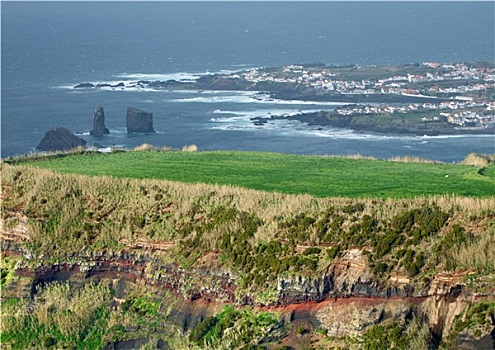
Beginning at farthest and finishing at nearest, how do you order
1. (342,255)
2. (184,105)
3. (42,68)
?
(42,68), (184,105), (342,255)

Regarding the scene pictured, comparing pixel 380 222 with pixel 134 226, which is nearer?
pixel 380 222

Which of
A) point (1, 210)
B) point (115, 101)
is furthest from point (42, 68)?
point (1, 210)

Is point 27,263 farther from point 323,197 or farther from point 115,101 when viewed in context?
point 115,101

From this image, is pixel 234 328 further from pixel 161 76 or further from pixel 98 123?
pixel 161 76

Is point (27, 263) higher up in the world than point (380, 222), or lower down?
lower down

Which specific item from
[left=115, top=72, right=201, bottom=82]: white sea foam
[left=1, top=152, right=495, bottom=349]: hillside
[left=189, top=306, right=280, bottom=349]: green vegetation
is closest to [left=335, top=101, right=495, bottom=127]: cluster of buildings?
[left=115, top=72, right=201, bottom=82]: white sea foam
